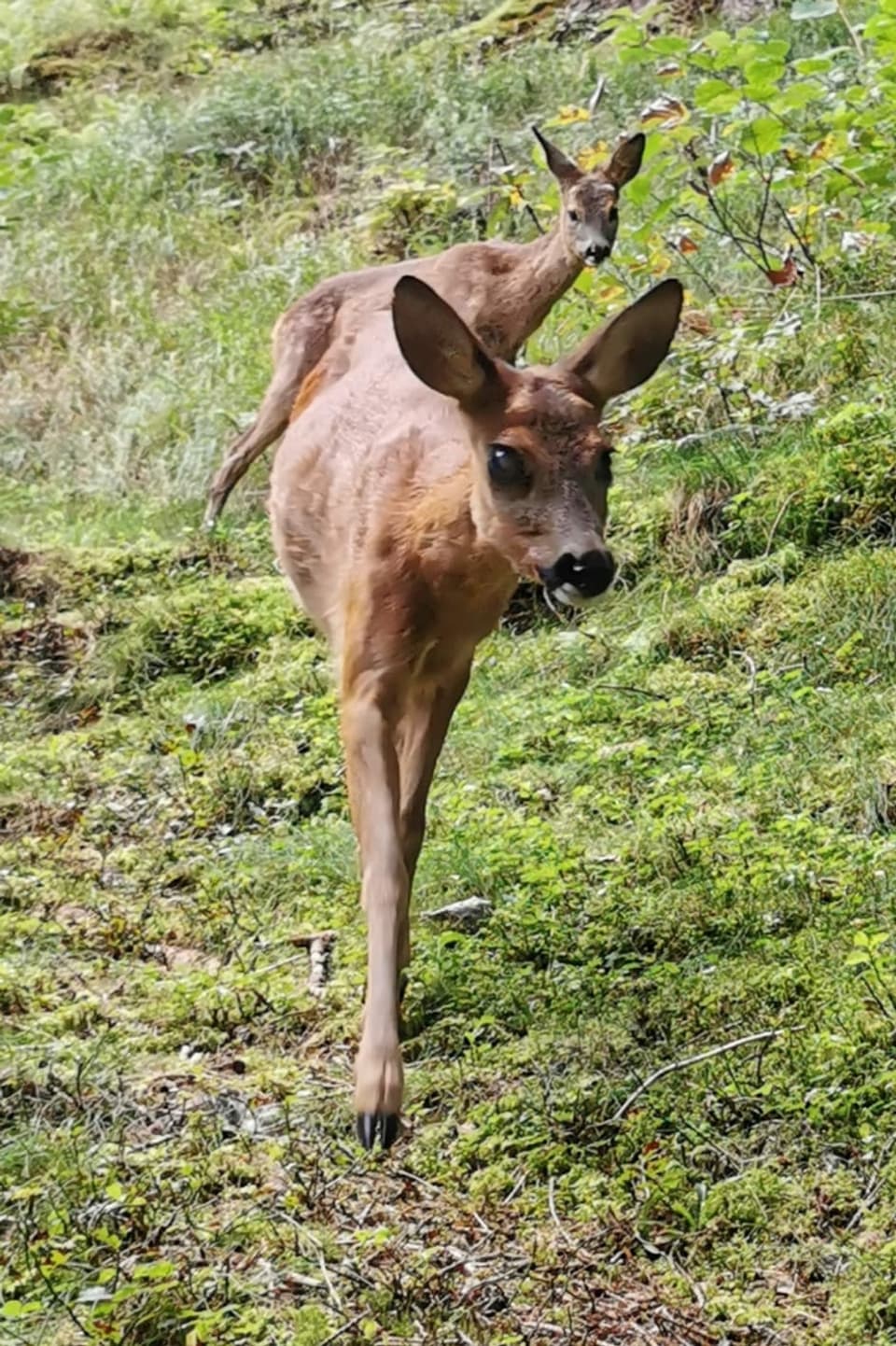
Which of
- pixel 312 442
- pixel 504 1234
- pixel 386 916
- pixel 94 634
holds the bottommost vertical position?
pixel 94 634

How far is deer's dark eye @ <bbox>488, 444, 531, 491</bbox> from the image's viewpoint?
13.1ft

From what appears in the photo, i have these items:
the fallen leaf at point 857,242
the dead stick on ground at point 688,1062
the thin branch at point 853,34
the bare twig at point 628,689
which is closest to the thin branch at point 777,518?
the bare twig at point 628,689

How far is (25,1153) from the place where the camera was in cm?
395

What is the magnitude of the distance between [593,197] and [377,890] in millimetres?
5239

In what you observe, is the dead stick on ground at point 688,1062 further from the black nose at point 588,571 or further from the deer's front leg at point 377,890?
the black nose at point 588,571

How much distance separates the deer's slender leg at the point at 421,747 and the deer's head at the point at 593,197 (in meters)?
3.85

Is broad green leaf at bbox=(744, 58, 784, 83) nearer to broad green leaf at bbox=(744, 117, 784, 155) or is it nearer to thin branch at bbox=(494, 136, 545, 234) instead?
broad green leaf at bbox=(744, 117, 784, 155)

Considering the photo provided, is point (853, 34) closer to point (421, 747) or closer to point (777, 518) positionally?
point (777, 518)

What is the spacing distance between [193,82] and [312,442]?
10675 millimetres

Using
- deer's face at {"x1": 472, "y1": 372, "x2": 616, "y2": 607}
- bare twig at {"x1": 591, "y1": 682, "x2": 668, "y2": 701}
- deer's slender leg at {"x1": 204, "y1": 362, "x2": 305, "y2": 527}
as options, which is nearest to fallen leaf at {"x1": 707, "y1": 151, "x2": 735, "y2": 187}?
deer's slender leg at {"x1": 204, "y1": 362, "x2": 305, "y2": 527}

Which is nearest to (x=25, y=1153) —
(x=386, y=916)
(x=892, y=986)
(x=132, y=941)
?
(x=386, y=916)

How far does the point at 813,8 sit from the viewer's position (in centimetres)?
620

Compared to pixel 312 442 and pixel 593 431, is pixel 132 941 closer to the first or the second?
pixel 312 442

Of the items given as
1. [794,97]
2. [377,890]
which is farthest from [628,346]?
[794,97]
